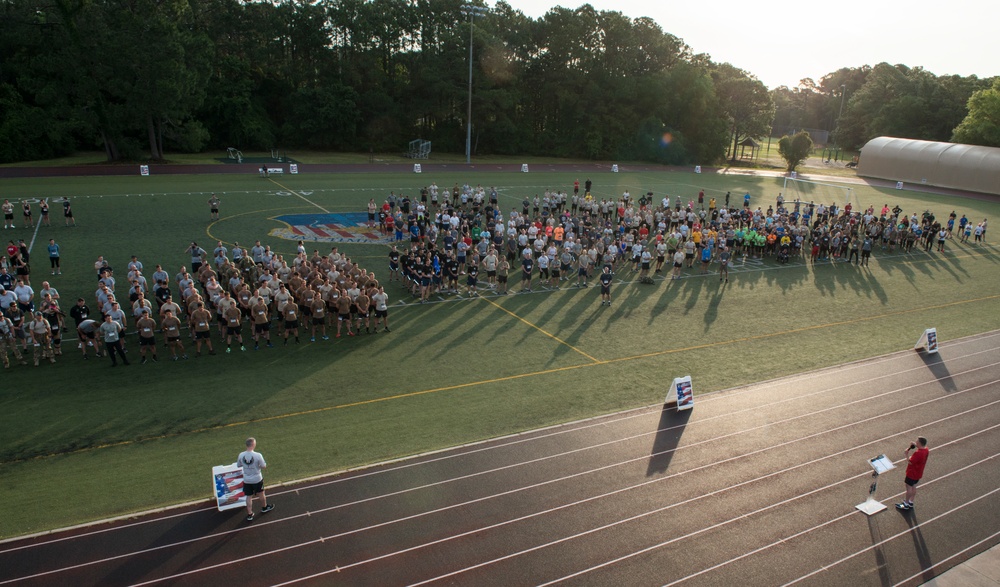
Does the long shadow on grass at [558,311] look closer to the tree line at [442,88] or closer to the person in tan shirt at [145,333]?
the person in tan shirt at [145,333]

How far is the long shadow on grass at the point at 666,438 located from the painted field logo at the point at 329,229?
1763cm

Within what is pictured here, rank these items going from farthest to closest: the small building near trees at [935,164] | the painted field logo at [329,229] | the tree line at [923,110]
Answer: the tree line at [923,110] → the small building near trees at [935,164] → the painted field logo at [329,229]

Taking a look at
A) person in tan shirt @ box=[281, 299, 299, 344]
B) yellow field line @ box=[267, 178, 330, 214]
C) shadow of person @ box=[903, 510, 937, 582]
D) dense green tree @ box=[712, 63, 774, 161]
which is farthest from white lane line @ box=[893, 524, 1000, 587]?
dense green tree @ box=[712, 63, 774, 161]

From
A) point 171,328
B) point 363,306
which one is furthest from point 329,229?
point 171,328

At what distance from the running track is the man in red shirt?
0.26m

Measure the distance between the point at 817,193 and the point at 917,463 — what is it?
45326 millimetres

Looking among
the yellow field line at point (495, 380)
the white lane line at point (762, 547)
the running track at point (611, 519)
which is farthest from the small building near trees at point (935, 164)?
the white lane line at point (762, 547)

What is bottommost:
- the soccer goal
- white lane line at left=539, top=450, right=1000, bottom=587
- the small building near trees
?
white lane line at left=539, top=450, right=1000, bottom=587

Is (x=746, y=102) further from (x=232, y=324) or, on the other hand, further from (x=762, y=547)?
(x=762, y=547)

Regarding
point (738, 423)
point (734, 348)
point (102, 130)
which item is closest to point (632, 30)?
point (102, 130)

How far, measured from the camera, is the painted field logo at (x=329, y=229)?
27484 mm

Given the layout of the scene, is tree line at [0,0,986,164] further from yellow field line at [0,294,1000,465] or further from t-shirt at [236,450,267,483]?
t-shirt at [236,450,267,483]

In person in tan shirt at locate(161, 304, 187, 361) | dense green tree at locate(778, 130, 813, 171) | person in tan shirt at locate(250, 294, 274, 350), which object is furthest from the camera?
dense green tree at locate(778, 130, 813, 171)

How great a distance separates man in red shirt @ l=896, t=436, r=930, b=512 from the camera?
405 inches
